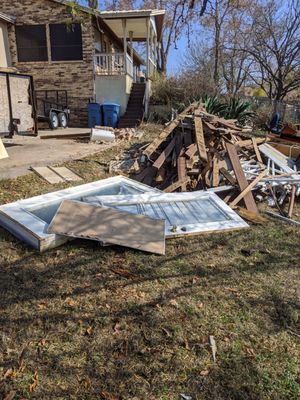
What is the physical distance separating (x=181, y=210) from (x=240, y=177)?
1.69 metres

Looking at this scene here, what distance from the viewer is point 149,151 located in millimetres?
6719

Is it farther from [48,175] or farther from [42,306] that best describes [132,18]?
[42,306]

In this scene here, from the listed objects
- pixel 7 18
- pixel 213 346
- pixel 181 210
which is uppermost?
pixel 7 18

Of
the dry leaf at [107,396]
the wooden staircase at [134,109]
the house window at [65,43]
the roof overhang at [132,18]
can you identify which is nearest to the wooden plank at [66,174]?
the dry leaf at [107,396]

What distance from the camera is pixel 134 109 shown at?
1623cm

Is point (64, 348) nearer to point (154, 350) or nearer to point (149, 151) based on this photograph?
point (154, 350)

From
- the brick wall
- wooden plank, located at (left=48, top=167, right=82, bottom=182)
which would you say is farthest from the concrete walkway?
the brick wall

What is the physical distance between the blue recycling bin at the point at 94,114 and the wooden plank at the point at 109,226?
11773 millimetres

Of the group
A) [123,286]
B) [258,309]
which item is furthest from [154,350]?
[258,309]

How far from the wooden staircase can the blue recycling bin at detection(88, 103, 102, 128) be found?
1030mm

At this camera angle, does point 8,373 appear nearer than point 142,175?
Yes

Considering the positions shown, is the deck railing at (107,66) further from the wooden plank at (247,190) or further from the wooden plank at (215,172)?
the wooden plank at (247,190)

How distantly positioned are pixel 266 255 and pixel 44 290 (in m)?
2.51

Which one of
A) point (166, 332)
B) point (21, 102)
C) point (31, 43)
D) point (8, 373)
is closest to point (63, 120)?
point (31, 43)
